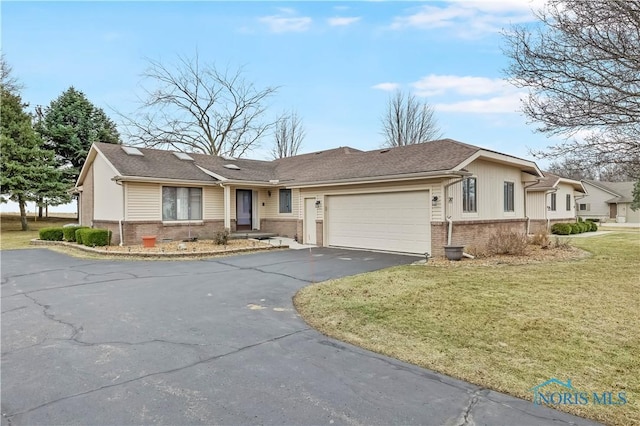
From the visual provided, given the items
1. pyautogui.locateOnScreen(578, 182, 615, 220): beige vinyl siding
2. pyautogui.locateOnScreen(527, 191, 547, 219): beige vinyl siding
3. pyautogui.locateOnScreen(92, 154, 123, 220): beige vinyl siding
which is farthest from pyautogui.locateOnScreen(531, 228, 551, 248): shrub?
pyautogui.locateOnScreen(578, 182, 615, 220): beige vinyl siding

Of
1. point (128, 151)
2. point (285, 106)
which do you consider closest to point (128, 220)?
point (128, 151)

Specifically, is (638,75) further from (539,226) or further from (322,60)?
(539,226)

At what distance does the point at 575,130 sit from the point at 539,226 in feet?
48.0

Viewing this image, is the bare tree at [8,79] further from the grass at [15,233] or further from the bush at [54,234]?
the bush at [54,234]

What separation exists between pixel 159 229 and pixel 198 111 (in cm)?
1996

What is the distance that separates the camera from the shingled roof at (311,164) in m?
13.0

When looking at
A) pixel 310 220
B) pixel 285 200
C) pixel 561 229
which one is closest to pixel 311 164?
pixel 285 200

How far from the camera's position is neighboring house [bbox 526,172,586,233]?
21.4 m

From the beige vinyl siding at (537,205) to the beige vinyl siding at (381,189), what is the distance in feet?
40.6

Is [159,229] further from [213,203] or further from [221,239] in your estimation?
[221,239]

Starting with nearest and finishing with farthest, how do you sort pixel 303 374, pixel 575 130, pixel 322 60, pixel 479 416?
pixel 479 416
pixel 303 374
pixel 575 130
pixel 322 60

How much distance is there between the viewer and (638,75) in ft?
26.3

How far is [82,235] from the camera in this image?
15516 mm

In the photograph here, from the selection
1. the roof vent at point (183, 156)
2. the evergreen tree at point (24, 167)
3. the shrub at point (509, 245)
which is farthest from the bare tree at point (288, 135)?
the shrub at point (509, 245)
